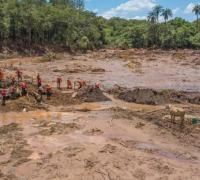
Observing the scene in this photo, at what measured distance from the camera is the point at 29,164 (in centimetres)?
1616

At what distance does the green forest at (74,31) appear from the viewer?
239ft

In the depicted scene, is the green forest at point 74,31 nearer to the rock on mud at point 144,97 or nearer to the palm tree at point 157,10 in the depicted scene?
the palm tree at point 157,10

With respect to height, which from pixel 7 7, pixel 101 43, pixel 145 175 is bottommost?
pixel 145 175

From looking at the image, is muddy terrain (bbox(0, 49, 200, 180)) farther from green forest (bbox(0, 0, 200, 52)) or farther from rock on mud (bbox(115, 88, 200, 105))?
green forest (bbox(0, 0, 200, 52))

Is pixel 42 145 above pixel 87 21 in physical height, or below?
below

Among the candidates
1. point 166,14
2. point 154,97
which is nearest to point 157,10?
point 166,14

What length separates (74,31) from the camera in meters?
85.8

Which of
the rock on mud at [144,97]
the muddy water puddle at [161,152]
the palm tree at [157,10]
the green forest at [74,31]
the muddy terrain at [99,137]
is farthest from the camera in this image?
the palm tree at [157,10]

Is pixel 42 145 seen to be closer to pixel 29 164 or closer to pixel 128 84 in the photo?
pixel 29 164

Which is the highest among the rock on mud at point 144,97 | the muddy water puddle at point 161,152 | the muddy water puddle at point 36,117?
the rock on mud at point 144,97

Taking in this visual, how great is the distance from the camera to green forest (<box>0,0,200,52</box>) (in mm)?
72750

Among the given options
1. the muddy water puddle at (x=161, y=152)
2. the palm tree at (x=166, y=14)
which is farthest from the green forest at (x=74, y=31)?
the muddy water puddle at (x=161, y=152)

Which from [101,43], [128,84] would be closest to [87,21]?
[101,43]

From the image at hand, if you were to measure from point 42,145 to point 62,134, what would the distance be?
2.05 m
